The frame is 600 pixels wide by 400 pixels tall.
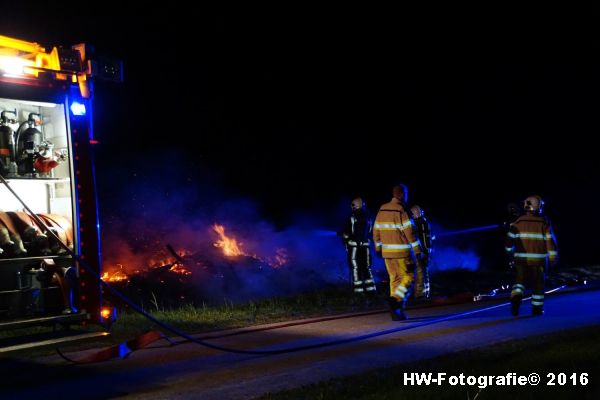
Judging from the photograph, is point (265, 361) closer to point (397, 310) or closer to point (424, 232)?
point (397, 310)

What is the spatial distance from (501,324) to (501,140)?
33216mm

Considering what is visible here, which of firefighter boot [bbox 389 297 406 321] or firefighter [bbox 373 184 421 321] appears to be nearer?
firefighter [bbox 373 184 421 321]

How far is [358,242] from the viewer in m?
13.9

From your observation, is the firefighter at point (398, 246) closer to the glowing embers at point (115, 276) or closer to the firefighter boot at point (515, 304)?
the firefighter boot at point (515, 304)

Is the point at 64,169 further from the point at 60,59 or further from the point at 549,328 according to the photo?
the point at 549,328

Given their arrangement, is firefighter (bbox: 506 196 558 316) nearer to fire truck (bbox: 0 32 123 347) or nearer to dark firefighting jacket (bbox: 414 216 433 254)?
dark firefighting jacket (bbox: 414 216 433 254)

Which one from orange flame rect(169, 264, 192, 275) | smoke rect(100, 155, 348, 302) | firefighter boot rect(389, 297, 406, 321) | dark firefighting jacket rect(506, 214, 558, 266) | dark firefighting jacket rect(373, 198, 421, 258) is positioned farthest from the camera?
smoke rect(100, 155, 348, 302)

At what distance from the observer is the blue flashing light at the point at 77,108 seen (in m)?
7.17

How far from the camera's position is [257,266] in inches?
644

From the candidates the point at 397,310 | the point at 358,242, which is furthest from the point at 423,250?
Answer: the point at 397,310

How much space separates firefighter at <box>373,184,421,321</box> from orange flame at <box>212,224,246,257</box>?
7.66 metres

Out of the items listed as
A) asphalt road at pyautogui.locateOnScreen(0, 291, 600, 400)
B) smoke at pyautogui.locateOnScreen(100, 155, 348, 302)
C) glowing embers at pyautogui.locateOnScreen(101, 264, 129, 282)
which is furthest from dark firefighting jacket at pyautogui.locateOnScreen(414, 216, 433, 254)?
glowing embers at pyautogui.locateOnScreen(101, 264, 129, 282)

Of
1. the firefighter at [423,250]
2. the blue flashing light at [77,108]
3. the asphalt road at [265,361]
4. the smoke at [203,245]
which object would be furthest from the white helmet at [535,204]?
the smoke at [203,245]

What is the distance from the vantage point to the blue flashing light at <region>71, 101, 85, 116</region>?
23.5ft
